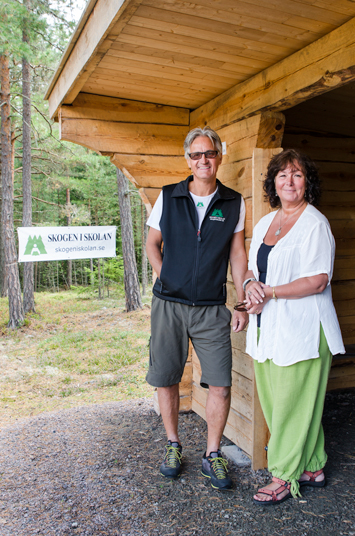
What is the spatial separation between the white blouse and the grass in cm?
348

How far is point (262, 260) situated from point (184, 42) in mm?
1227

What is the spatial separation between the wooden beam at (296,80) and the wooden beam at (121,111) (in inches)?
17.6

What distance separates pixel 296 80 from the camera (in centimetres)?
223

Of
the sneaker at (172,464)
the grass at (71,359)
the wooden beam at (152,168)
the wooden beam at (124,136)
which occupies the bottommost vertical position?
the grass at (71,359)

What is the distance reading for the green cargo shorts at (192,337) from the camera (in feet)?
→ 7.97

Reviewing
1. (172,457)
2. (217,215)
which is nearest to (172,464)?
(172,457)

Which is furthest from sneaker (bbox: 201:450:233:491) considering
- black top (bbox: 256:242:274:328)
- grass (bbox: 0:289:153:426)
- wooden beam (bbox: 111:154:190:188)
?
grass (bbox: 0:289:153:426)

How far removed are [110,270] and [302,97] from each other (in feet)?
38.2

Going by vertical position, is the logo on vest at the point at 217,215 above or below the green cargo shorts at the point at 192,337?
above

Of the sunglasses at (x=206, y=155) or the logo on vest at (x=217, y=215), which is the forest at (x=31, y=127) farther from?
the logo on vest at (x=217, y=215)

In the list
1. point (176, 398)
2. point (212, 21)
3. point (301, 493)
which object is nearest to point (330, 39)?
point (212, 21)

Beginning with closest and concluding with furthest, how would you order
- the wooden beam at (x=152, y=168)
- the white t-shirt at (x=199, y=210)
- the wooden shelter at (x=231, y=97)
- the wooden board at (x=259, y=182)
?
the wooden shelter at (x=231, y=97), the white t-shirt at (x=199, y=210), the wooden board at (x=259, y=182), the wooden beam at (x=152, y=168)

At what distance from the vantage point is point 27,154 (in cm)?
992

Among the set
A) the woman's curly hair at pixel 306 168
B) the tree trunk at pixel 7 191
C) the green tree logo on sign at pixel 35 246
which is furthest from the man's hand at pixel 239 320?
the tree trunk at pixel 7 191
